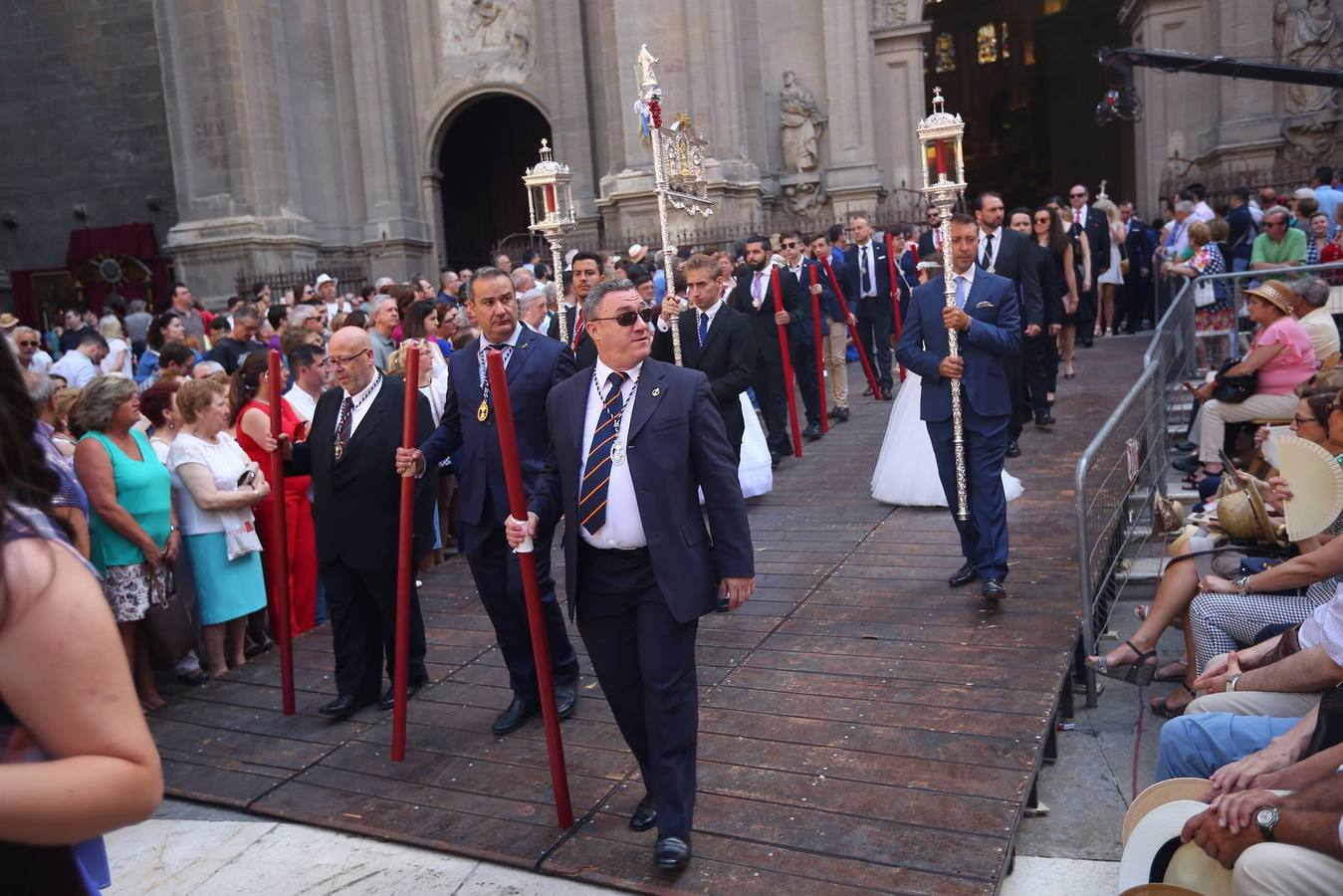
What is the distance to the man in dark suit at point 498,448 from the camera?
18.0 feet

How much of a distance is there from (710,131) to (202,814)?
16671 mm

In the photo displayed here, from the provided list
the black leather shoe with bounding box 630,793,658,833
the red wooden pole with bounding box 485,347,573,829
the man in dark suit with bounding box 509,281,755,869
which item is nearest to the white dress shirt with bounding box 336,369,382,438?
the red wooden pole with bounding box 485,347,573,829

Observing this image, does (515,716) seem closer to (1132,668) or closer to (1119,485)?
(1132,668)

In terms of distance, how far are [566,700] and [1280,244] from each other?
31.8 feet

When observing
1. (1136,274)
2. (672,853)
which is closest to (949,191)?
(672,853)

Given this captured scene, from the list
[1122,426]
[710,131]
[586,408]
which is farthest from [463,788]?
[710,131]

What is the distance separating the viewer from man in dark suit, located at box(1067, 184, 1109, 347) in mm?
14305

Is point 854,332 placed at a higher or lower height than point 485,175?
lower

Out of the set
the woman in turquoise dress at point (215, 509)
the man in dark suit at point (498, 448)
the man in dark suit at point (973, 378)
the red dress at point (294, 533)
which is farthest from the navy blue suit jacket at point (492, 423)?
the man in dark suit at point (973, 378)

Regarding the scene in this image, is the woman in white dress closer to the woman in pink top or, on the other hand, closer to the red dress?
the woman in pink top

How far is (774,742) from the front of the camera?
5090 mm

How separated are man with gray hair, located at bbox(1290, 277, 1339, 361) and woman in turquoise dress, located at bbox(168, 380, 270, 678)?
23.6ft

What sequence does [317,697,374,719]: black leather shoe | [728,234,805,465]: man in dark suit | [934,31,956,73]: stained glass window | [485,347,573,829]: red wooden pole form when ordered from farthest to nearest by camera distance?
[934,31,956,73]: stained glass window
[728,234,805,465]: man in dark suit
[317,697,374,719]: black leather shoe
[485,347,573,829]: red wooden pole

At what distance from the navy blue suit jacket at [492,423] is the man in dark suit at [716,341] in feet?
8.90
